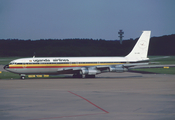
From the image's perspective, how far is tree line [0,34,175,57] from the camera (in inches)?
4451

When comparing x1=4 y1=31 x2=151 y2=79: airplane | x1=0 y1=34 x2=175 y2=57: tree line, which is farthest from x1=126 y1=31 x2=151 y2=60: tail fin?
x1=0 y1=34 x2=175 y2=57: tree line

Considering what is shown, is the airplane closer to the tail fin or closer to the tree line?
the tail fin

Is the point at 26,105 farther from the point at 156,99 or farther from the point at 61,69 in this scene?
the point at 61,69

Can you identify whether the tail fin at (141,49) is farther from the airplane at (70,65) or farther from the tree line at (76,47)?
the tree line at (76,47)

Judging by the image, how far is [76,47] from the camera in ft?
416

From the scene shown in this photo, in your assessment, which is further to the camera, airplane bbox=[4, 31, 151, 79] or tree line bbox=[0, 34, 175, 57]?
tree line bbox=[0, 34, 175, 57]

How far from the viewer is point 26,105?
17594 mm

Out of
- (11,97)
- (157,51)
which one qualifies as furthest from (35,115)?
(157,51)

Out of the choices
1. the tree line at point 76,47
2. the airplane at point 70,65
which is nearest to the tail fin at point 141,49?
the airplane at point 70,65

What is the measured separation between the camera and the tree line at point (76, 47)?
371 feet

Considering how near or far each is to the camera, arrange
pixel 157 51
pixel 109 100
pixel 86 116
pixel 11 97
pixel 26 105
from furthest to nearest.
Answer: pixel 157 51 → pixel 11 97 → pixel 109 100 → pixel 26 105 → pixel 86 116

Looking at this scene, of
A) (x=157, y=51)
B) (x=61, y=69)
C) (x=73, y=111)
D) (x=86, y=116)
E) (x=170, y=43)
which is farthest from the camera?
(x=170, y=43)

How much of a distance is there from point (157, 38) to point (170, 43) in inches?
361

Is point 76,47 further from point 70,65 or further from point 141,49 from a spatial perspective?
point 70,65
